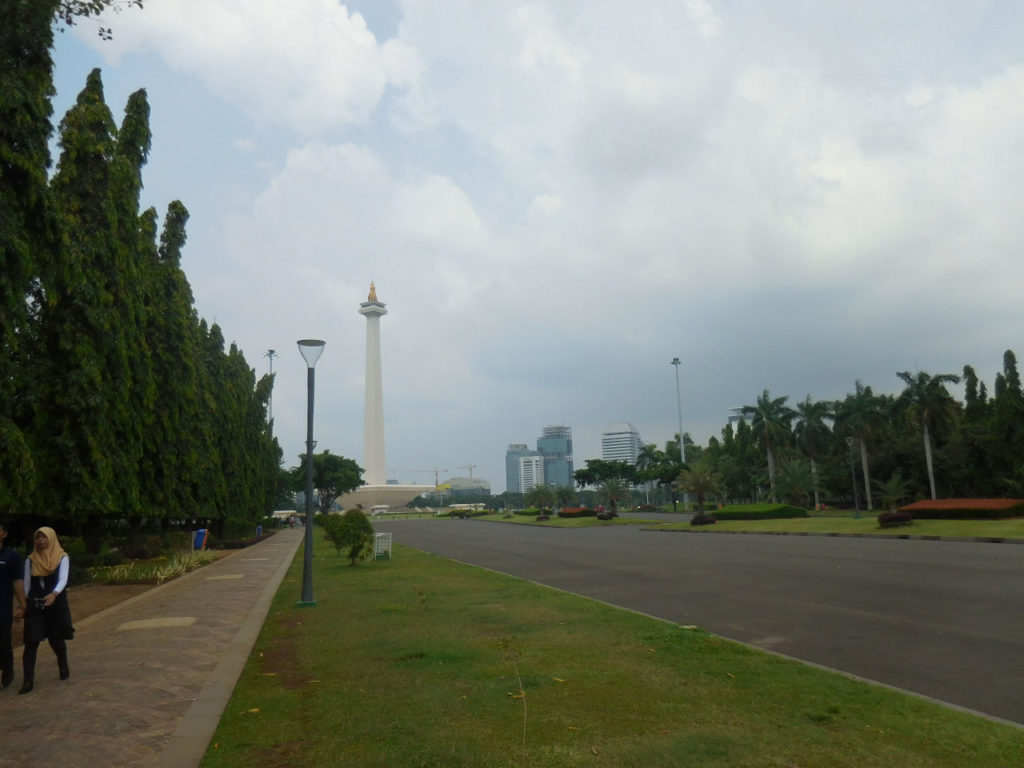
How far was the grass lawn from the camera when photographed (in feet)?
15.8

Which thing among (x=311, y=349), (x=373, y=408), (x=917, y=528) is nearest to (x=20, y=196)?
(x=311, y=349)

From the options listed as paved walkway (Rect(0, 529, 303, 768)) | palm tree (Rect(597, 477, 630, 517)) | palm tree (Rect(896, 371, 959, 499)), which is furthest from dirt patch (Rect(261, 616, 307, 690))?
palm tree (Rect(597, 477, 630, 517))

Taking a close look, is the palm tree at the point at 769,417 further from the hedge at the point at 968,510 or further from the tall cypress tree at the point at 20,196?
the tall cypress tree at the point at 20,196

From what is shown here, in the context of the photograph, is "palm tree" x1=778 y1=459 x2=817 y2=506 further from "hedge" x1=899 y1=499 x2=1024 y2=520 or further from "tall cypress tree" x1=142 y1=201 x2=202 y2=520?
"tall cypress tree" x1=142 y1=201 x2=202 y2=520

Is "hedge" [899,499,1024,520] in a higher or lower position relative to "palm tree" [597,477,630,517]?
lower

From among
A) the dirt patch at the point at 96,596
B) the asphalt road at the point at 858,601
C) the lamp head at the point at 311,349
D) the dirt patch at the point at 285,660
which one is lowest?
the asphalt road at the point at 858,601

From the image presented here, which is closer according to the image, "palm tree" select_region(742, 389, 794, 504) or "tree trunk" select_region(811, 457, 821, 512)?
"tree trunk" select_region(811, 457, 821, 512)

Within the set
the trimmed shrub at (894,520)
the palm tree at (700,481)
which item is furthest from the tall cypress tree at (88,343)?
the palm tree at (700,481)

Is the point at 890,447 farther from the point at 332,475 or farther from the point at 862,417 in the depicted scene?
the point at 332,475

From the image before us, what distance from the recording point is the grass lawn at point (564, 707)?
15.8 feet

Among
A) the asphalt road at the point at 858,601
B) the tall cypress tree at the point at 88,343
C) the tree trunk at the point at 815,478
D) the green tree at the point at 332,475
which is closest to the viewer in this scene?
the asphalt road at the point at 858,601

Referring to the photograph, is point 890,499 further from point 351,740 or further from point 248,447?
point 351,740

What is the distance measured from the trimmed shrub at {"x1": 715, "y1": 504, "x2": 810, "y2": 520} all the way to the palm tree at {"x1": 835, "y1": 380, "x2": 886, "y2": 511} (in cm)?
1372

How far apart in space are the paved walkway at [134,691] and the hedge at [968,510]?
32179 mm
